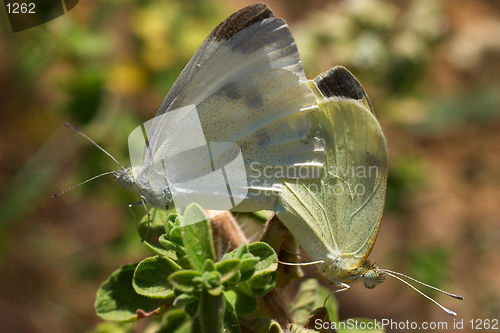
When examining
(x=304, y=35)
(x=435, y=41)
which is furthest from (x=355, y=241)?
(x=435, y=41)

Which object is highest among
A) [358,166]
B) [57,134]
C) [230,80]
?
[230,80]

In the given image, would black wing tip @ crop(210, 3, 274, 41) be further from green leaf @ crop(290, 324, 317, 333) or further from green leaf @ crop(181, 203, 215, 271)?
green leaf @ crop(290, 324, 317, 333)

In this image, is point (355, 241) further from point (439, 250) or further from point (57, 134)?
point (57, 134)

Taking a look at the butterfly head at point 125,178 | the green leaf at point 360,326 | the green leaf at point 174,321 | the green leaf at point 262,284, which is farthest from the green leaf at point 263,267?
the butterfly head at point 125,178

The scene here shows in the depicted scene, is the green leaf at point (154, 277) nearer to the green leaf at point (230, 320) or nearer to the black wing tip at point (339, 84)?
the green leaf at point (230, 320)

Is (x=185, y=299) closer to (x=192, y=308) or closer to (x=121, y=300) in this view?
(x=192, y=308)

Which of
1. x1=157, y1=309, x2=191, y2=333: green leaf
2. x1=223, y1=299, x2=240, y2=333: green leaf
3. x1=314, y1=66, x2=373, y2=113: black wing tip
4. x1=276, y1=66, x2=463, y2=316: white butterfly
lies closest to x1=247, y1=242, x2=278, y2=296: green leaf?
x1=223, y1=299, x2=240, y2=333: green leaf

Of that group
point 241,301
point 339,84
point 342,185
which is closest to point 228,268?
point 241,301
